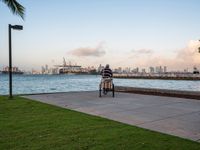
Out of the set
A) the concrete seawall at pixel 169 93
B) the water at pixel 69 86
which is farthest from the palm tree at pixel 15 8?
the water at pixel 69 86

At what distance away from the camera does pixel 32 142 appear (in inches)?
195

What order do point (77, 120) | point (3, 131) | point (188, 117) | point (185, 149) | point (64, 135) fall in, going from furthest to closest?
point (188, 117)
point (77, 120)
point (3, 131)
point (64, 135)
point (185, 149)

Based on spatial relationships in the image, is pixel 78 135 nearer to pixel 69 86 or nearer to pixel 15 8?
pixel 15 8

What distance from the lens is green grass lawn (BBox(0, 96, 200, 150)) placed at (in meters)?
4.73

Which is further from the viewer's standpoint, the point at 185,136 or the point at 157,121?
the point at 157,121

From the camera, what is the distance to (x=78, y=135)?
546 centimetres

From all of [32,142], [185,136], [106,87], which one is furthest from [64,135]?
[106,87]

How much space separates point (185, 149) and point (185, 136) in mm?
981

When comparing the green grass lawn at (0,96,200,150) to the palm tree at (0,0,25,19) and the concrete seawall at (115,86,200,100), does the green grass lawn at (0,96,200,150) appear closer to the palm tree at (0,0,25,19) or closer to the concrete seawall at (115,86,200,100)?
the palm tree at (0,0,25,19)

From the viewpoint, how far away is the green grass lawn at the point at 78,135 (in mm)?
4727

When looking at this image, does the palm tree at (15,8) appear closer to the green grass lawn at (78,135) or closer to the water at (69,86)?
the green grass lawn at (78,135)

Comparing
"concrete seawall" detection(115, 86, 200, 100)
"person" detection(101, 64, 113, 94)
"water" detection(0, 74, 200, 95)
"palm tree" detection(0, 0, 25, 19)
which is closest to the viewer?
"palm tree" detection(0, 0, 25, 19)

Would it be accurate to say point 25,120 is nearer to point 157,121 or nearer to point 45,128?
point 45,128

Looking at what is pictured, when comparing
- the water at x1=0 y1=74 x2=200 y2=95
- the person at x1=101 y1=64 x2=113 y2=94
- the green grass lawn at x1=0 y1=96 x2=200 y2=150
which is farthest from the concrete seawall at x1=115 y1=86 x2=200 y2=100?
the water at x1=0 y1=74 x2=200 y2=95
